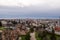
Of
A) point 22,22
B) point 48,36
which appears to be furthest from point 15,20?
point 48,36

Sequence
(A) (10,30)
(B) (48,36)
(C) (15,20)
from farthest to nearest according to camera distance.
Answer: (C) (15,20), (A) (10,30), (B) (48,36)

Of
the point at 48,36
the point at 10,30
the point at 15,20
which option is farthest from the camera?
the point at 15,20

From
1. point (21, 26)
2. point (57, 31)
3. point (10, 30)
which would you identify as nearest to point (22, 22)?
point (21, 26)

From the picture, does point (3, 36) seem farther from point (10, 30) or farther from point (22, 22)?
point (22, 22)

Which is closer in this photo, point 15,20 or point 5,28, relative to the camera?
point 5,28

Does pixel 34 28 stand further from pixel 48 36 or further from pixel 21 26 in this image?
pixel 48 36

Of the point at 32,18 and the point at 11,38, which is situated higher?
the point at 32,18
